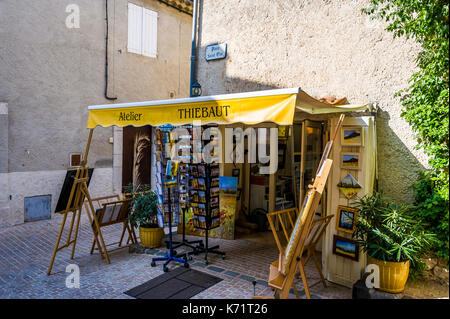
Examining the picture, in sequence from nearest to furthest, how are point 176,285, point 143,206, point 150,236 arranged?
point 176,285 < point 143,206 < point 150,236

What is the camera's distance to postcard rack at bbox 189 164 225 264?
18.9 ft

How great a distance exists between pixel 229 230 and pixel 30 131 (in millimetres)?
5501

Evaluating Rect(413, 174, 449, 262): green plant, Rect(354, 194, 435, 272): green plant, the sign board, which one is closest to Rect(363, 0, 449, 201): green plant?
Rect(413, 174, 449, 262): green plant

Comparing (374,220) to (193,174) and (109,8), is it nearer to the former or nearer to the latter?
(193,174)

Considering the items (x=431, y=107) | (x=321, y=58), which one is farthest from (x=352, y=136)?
(x=321, y=58)

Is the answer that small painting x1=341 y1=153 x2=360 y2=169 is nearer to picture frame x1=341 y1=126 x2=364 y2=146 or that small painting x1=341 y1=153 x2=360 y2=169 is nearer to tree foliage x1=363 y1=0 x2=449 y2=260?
picture frame x1=341 y1=126 x2=364 y2=146

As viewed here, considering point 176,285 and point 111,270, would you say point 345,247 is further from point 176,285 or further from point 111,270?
point 111,270

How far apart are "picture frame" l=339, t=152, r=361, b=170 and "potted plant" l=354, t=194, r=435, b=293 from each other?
0.55 metres

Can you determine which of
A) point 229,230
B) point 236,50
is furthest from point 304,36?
point 229,230

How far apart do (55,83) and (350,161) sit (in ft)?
25.0

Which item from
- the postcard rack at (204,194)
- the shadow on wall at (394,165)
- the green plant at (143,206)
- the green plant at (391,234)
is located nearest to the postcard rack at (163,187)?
the green plant at (143,206)

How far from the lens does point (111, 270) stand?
18.1 ft

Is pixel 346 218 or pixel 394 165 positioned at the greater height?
pixel 394 165

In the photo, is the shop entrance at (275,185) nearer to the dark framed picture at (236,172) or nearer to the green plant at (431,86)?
the dark framed picture at (236,172)
